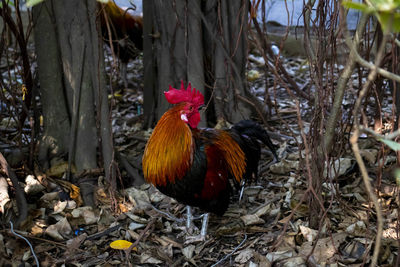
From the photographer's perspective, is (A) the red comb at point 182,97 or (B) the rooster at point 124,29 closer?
(A) the red comb at point 182,97

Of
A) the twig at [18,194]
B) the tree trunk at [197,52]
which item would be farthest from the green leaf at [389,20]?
the tree trunk at [197,52]

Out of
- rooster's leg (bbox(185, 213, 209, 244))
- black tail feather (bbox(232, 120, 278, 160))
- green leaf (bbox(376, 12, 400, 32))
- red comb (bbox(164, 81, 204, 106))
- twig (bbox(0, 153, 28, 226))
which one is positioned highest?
green leaf (bbox(376, 12, 400, 32))

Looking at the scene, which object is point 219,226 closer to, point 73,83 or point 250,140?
point 250,140

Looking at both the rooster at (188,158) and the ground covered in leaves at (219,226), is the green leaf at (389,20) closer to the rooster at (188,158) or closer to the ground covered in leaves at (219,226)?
the ground covered in leaves at (219,226)

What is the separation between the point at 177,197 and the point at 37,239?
1057 mm

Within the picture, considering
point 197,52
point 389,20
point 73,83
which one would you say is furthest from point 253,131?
point 389,20

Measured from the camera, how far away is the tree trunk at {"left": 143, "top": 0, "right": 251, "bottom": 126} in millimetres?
4195

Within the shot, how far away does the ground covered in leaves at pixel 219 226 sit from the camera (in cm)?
281

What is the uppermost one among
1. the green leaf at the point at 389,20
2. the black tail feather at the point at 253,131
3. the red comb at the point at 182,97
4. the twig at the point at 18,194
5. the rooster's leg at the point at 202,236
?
the green leaf at the point at 389,20

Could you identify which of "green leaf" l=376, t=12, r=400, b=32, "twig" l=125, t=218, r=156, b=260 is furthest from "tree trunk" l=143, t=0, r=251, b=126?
"green leaf" l=376, t=12, r=400, b=32

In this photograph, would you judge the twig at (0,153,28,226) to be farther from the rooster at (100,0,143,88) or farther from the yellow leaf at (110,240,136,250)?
the rooster at (100,0,143,88)

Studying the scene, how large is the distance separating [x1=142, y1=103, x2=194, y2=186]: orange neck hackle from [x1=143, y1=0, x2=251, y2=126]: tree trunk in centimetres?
125

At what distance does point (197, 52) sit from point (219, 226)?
176 cm

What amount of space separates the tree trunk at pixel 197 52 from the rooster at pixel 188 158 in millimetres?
1139
